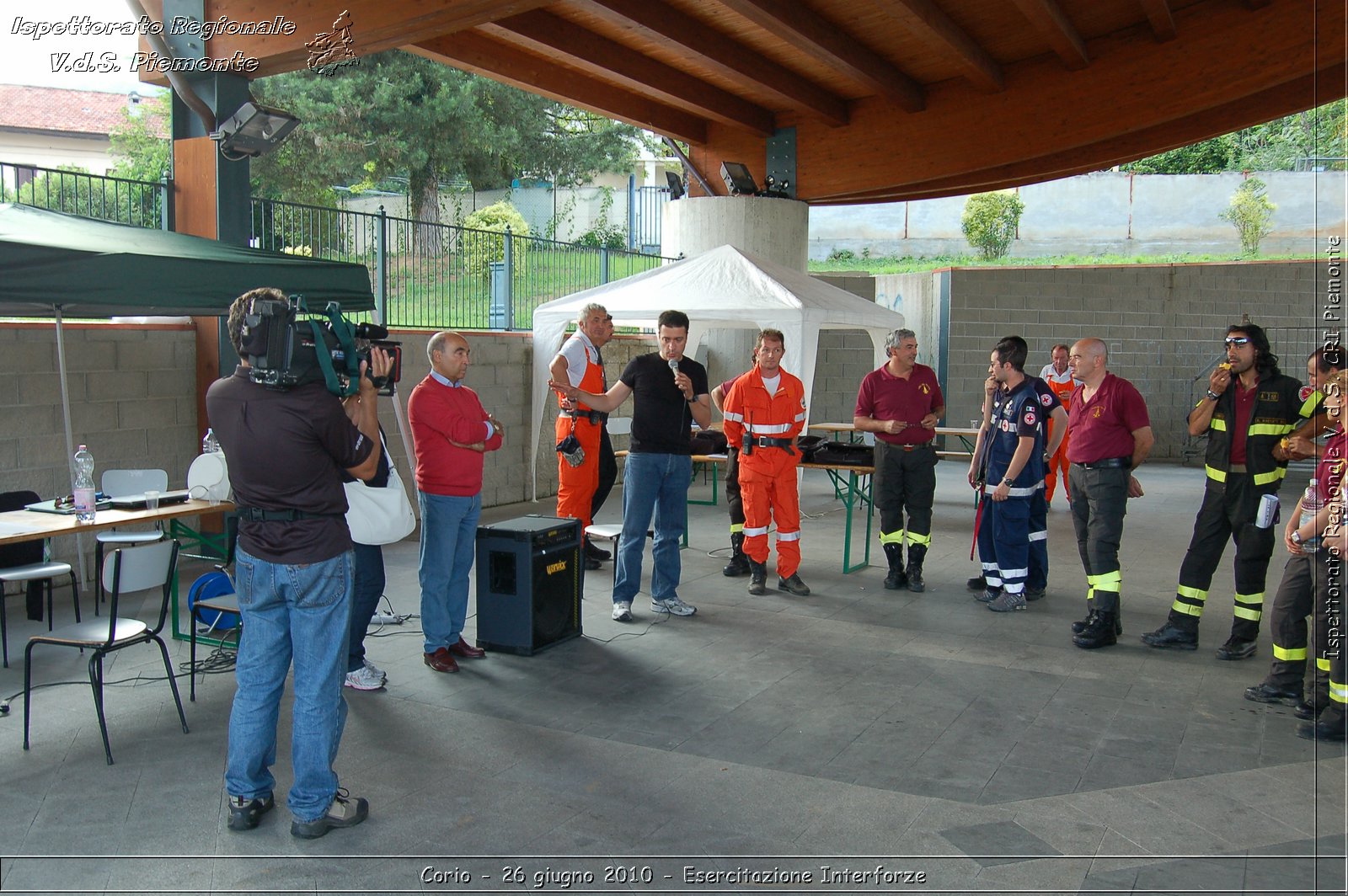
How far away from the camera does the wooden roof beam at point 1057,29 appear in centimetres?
822

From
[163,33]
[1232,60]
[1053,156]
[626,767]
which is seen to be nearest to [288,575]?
[626,767]

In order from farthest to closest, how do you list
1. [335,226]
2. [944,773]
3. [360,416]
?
[335,226]
[944,773]
[360,416]

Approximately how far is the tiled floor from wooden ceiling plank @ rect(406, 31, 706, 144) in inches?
207

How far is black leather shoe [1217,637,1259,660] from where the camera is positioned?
18.4ft

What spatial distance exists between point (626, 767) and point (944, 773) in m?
1.26

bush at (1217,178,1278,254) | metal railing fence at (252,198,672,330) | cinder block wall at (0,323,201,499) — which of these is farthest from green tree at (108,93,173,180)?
bush at (1217,178,1278,254)

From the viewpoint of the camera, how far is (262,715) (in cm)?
348

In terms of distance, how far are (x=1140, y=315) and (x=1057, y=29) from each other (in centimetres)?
805

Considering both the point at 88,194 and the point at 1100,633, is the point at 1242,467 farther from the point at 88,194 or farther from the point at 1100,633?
the point at 88,194

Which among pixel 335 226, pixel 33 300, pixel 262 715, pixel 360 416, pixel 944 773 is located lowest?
pixel 944 773

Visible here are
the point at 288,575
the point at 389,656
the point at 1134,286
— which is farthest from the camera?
the point at 1134,286

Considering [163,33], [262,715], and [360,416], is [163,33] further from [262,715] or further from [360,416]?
[262,715]

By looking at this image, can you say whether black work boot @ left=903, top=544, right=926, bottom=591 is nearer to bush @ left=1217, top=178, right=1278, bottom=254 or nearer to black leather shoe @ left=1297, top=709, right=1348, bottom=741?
black leather shoe @ left=1297, top=709, right=1348, bottom=741

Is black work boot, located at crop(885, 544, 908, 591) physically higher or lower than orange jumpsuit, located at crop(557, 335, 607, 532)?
lower
